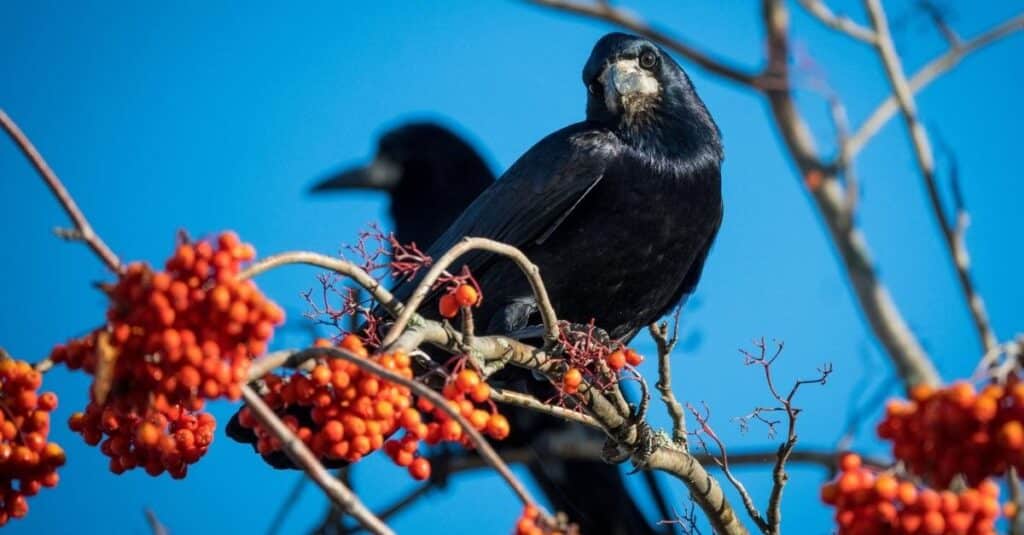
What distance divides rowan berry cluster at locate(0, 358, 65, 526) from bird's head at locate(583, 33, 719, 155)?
2.77 m

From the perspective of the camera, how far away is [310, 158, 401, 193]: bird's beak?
9266 millimetres

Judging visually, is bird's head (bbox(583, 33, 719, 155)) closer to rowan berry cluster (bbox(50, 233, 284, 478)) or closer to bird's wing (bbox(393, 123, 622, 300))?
bird's wing (bbox(393, 123, 622, 300))

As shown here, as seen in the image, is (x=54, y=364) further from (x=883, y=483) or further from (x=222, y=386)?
(x=883, y=483)

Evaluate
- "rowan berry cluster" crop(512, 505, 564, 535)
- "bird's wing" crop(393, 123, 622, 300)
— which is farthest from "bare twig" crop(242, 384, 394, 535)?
→ "bird's wing" crop(393, 123, 622, 300)

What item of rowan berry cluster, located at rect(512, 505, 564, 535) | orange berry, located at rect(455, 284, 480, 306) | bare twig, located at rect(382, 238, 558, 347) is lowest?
rowan berry cluster, located at rect(512, 505, 564, 535)

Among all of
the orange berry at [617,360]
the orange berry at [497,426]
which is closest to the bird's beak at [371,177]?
the orange berry at [617,360]

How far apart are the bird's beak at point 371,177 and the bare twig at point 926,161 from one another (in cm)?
509

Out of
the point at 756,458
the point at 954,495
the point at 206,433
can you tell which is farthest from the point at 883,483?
the point at 756,458

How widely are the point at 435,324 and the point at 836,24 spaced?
8.38ft

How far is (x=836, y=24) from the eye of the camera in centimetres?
468

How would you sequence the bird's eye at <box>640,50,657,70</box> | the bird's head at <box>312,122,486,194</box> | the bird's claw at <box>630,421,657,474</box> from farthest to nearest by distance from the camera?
the bird's head at <box>312,122,486,194</box> < the bird's eye at <box>640,50,657,70</box> < the bird's claw at <box>630,421,657,474</box>

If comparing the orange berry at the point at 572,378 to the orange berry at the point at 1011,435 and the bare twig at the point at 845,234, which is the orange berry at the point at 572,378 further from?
the bare twig at the point at 845,234

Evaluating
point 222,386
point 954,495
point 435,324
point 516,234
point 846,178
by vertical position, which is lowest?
point 954,495

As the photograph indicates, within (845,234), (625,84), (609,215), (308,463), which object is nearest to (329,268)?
(308,463)
